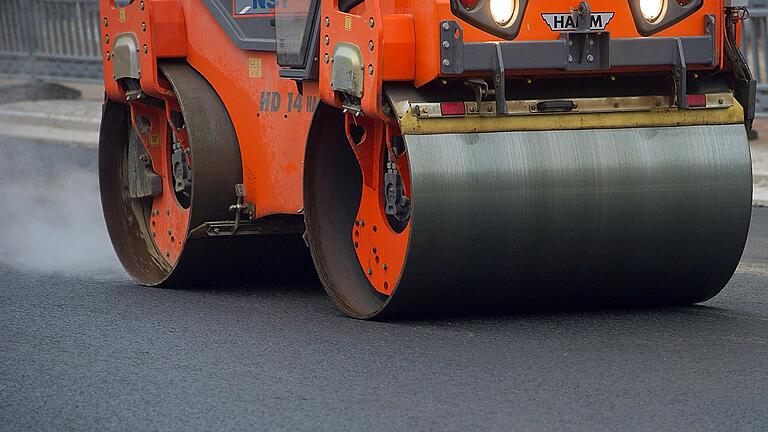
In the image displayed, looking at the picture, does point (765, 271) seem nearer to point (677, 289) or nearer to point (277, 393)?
point (677, 289)

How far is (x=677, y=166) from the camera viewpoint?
5.50 m

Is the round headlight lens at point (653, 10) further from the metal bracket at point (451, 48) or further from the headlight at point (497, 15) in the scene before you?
the metal bracket at point (451, 48)

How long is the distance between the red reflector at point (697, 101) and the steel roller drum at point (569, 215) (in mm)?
87

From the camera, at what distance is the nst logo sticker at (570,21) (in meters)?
5.45

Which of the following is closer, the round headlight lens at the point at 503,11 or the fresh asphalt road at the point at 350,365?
the fresh asphalt road at the point at 350,365

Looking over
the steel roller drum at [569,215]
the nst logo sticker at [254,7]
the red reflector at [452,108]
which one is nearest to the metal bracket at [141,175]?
the nst logo sticker at [254,7]

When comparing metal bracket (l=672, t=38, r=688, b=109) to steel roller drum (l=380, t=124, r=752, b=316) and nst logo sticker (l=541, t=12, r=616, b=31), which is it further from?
nst logo sticker (l=541, t=12, r=616, b=31)

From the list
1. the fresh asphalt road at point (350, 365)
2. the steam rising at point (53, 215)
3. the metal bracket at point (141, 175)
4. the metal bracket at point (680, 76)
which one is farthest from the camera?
the steam rising at point (53, 215)

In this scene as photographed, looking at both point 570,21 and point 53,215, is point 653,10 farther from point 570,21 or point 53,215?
point 53,215

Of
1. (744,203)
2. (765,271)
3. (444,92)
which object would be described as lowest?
(765,271)

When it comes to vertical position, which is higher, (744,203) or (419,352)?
(744,203)

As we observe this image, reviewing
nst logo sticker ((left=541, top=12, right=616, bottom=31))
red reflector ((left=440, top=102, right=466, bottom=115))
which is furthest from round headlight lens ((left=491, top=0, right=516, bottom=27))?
red reflector ((left=440, top=102, right=466, bottom=115))

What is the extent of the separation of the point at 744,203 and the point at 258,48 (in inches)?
A: 85.1

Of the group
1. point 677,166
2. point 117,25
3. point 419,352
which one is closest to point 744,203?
point 677,166
